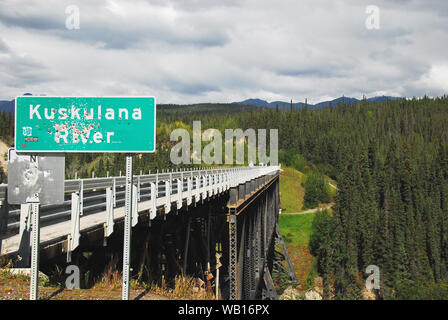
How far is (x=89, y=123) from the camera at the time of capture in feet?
17.5

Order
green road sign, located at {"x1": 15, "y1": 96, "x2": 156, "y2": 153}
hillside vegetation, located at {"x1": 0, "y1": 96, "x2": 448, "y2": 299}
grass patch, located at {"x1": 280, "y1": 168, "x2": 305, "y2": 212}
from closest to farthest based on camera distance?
green road sign, located at {"x1": 15, "y1": 96, "x2": 156, "y2": 153} → hillside vegetation, located at {"x1": 0, "y1": 96, "x2": 448, "y2": 299} → grass patch, located at {"x1": 280, "y1": 168, "x2": 305, "y2": 212}

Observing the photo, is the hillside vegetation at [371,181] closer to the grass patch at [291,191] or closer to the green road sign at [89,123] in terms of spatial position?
the grass patch at [291,191]

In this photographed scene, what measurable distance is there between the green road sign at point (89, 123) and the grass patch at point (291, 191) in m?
85.1

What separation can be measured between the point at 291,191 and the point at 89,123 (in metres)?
94.0

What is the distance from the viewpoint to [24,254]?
696cm

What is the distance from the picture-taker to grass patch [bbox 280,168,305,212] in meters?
91.8

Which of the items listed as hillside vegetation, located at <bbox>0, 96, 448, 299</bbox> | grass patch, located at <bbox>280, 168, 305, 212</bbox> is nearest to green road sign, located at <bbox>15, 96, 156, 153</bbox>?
hillside vegetation, located at <bbox>0, 96, 448, 299</bbox>

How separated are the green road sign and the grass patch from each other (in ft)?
279

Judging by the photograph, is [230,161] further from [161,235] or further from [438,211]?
[161,235]

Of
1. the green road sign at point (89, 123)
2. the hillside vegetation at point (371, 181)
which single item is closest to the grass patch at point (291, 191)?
the hillside vegetation at point (371, 181)

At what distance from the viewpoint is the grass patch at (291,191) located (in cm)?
9175

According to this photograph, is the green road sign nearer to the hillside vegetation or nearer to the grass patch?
the hillside vegetation
